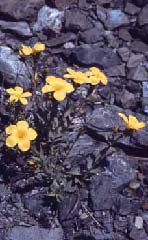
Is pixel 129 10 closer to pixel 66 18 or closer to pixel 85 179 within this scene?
pixel 66 18

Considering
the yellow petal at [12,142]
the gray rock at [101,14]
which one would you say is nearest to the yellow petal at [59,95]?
the yellow petal at [12,142]

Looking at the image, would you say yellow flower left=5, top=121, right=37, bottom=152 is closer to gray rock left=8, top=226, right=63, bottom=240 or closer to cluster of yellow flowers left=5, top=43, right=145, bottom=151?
cluster of yellow flowers left=5, top=43, right=145, bottom=151

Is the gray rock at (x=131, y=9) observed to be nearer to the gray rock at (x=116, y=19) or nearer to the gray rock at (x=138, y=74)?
the gray rock at (x=116, y=19)

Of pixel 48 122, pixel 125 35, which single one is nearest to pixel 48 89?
pixel 48 122

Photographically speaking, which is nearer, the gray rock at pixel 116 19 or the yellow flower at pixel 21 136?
the yellow flower at pixel 21 136

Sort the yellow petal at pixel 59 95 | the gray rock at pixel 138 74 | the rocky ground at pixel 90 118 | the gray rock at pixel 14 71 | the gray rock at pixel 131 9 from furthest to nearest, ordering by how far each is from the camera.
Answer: the gray rock at pixel 131 9
the gray rock at pixel 138 74
the gray rock at pixel 14 71
the rocky ground at pixel 90 118
the yellow petal at pixel 59 95

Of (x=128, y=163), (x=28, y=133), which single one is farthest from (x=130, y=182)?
(x=28, y=133)

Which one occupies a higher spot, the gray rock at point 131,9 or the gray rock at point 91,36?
the gray rock at point 131,9
